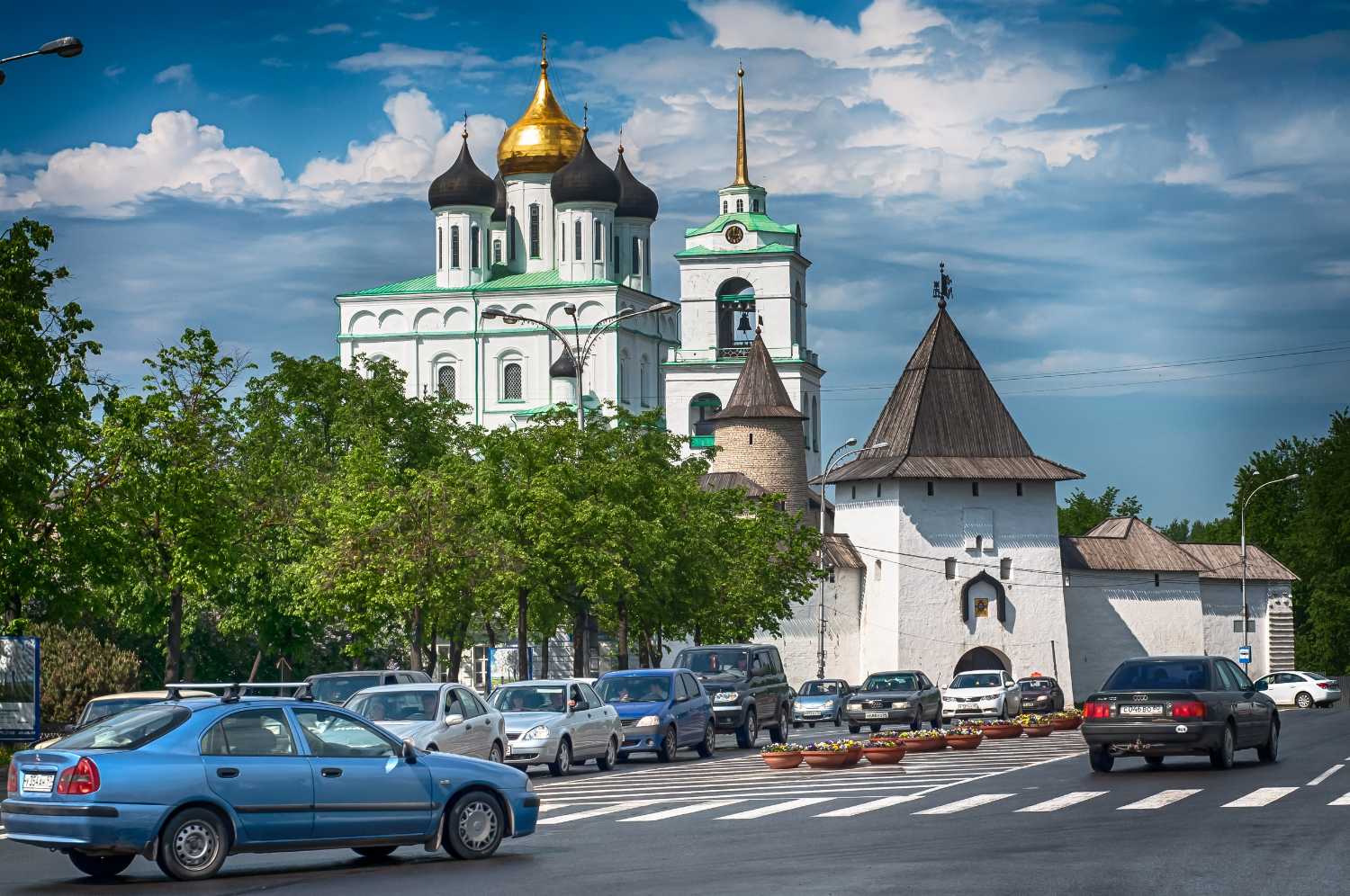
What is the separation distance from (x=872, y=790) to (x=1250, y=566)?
76.1 meters

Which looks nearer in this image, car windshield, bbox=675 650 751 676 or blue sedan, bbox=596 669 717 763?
blue sedan, bbox=596 669 717 763

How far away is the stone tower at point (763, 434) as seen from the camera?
9669cm

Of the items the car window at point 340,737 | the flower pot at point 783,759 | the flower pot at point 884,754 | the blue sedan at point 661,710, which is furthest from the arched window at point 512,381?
the car window at point 340,737

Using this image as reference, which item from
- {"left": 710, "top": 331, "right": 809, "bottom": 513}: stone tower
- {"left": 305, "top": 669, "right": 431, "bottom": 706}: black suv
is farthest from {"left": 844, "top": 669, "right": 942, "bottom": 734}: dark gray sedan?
{"left": 710, "top": 331, "right": 809, "bottom": 513}: stone tower

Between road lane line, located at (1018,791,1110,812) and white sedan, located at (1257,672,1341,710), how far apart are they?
5422 cm

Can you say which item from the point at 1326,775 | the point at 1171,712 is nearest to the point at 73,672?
the point at 1171,712

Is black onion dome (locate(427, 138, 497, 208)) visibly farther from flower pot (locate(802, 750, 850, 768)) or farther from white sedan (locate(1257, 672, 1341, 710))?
flower pot (locate(802, 750, 850, 768))

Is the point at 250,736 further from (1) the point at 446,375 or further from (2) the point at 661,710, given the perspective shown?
(1) the point at 446,375

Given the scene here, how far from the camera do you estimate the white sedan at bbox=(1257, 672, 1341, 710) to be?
241 ft

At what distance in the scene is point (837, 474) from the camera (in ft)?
305

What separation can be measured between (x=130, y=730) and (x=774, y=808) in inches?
315

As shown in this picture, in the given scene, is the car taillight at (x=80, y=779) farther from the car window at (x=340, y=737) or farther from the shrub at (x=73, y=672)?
the shrub at (x=73, y=672)

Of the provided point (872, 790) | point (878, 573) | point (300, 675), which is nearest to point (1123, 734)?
point (872, 790)

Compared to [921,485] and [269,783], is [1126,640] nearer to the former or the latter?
[921,485]
